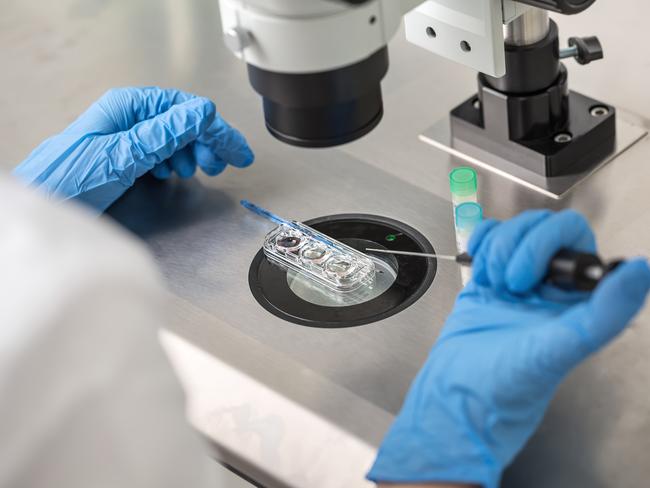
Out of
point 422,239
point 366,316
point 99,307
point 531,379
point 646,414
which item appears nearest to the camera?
point 99,307

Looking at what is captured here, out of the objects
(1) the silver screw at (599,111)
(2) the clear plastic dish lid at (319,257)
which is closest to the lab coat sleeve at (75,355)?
(2) the clear plastic dish lid at (319,257)

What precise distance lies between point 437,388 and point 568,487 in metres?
0.17

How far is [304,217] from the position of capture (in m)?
1.54

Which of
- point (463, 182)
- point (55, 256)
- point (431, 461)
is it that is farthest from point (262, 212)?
point (55, 256)

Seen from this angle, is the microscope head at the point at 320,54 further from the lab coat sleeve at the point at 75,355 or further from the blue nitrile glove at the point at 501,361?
the lab coat sleeve at the point at 75,355

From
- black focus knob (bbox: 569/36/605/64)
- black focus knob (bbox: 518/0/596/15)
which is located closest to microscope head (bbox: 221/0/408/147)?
black focus knob (bbox: 518/0/596/15)

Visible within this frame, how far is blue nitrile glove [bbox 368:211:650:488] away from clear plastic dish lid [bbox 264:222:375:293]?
25 centimetres

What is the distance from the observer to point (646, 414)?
3.92 feet

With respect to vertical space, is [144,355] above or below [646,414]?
above

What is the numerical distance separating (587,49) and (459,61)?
204mm

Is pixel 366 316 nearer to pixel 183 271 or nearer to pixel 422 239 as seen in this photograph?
pixel 422 239

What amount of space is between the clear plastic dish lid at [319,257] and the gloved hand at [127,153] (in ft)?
0.60

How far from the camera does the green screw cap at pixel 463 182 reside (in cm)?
147

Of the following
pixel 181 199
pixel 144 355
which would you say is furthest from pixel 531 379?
pixel 181 199
